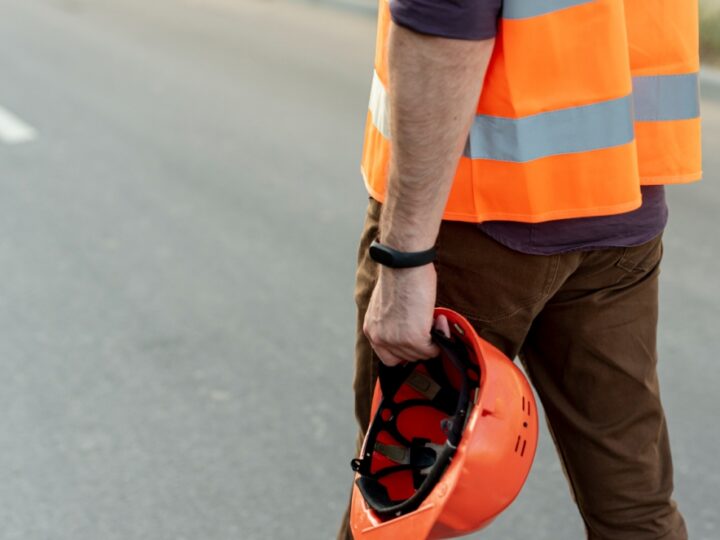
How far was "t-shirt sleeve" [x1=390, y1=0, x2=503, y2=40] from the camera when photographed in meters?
1.58

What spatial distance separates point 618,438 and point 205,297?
256cm

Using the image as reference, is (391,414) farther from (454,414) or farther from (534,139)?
(534,139)

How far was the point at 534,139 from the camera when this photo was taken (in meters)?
1.74

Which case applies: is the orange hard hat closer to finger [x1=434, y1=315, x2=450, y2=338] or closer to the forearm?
finger [x1=434, y1=315, x2=450, y2=338]

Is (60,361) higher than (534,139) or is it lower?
lower

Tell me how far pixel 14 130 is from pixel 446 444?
547 cm

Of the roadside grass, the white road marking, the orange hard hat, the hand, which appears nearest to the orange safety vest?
the hand

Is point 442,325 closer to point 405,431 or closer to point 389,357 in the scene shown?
point 389,357

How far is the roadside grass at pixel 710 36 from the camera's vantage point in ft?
26.7

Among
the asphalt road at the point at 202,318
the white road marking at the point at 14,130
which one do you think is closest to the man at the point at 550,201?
the asphalt road at the point at 202,318

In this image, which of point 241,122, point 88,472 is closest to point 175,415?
point 88,472

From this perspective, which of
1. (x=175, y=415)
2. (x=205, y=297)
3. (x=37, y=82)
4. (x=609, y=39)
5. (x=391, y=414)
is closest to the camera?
(x=609, y=39)

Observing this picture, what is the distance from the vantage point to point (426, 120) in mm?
1651

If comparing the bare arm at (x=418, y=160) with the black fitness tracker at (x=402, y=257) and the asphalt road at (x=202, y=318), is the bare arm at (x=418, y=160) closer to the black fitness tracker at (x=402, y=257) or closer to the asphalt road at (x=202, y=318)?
the black fitness tracker at (x=402, y=257)
